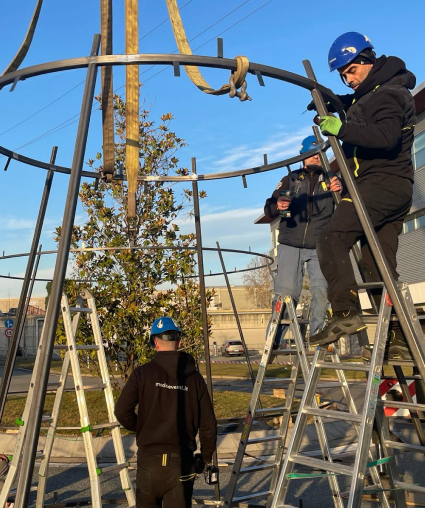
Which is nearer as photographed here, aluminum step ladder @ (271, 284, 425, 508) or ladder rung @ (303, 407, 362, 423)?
aluminum step ladder @ (271, 284, 425, 508)

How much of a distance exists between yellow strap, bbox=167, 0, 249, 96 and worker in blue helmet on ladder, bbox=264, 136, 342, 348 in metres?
2.47

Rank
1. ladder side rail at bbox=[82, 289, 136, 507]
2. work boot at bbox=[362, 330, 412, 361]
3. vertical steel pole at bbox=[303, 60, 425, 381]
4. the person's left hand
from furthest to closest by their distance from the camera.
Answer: ladder side rail at bbox=[82, 289, 136, 507] → the person's left hand → work boot at bbox=[362, 330, 412, 361] → vertical steel pole at bbox=[303, 60, 425, 381]

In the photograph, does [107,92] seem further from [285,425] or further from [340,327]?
[285,425]

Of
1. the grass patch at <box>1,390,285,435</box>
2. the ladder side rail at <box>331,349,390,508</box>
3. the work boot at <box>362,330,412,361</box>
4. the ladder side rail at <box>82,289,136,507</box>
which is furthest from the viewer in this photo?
the grass patch at <box>1,390,285,435</box>

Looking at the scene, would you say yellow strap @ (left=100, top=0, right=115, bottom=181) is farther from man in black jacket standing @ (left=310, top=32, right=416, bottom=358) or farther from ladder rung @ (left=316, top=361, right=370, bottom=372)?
ladder rung @ (left=316, top=361, right=370, bottom=372)

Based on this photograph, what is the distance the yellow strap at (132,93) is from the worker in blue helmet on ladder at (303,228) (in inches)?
85.2

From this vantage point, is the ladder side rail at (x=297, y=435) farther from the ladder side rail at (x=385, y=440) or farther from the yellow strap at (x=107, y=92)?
the yellow strap at (x=107, y=92)

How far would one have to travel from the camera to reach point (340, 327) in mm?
4121

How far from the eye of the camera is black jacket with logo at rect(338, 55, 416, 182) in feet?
12.6

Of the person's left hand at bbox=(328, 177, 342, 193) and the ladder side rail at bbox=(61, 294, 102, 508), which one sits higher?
the person's left hand at bbox=(328, 177, 342, 193)

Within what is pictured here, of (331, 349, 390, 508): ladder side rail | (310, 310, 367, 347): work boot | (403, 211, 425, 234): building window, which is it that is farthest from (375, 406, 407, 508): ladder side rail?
(403, 211, 425, 234): building window

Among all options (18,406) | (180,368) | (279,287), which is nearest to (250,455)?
(279,287)

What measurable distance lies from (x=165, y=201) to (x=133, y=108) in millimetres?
7543

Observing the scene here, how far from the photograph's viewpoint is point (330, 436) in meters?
9.91
